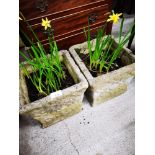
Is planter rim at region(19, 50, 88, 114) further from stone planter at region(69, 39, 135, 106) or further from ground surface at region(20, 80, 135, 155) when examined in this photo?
ground surface at region(20, 80, 135, 155)

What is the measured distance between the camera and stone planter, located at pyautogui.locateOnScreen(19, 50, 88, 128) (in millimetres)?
1071

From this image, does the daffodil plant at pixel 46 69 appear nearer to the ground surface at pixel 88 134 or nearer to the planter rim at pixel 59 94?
the planter rim at pixel 59 94

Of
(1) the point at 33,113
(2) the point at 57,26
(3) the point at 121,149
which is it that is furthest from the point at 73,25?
(3) the point at 121,149

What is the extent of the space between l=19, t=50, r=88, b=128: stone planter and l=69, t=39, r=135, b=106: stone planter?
50 mm

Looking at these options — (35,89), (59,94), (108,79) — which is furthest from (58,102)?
(108,79)

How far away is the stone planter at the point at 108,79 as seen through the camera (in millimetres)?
1186

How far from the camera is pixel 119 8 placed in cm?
221

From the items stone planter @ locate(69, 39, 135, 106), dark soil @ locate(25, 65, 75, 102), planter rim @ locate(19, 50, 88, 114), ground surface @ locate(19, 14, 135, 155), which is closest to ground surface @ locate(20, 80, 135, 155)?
ground surface @ locate(19, 14, 135, 155)

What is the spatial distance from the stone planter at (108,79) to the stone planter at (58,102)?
0.17 ft

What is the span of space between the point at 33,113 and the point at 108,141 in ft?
1.83

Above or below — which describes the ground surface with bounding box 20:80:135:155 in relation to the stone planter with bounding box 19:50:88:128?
below
